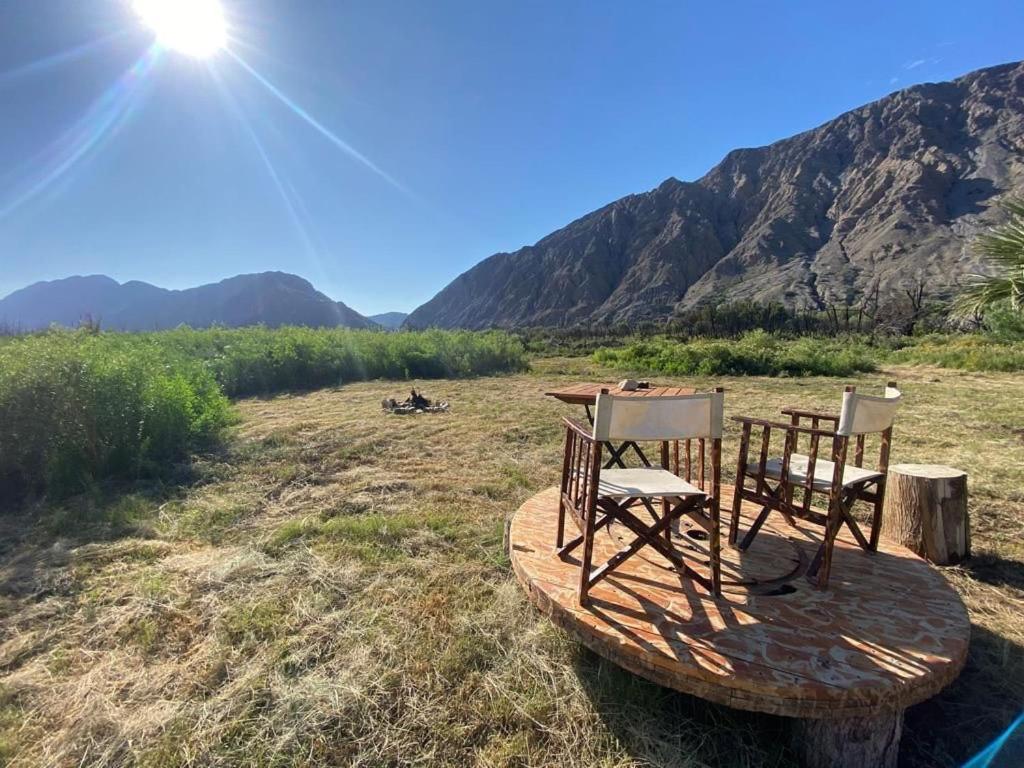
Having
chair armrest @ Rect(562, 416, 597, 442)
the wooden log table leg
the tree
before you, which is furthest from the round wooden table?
the tree

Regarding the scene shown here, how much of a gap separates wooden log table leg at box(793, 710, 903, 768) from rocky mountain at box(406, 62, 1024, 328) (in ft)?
169

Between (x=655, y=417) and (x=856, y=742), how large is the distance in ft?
3.78

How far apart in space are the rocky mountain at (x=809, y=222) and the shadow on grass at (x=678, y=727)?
5149 centimetres

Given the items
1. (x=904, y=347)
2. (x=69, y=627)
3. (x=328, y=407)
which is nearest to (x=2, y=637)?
(x=69, y=627)

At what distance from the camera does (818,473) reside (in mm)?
2260

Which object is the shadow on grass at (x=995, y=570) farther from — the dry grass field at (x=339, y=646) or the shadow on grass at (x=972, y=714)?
the shadow on grass at (x=972, y=714)

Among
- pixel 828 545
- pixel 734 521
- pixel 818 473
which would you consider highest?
pixel 818 473

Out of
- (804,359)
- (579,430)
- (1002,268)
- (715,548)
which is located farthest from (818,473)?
(804,359)

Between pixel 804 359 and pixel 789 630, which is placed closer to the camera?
pixel 789 630

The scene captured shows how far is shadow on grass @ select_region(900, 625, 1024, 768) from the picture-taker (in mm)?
1535

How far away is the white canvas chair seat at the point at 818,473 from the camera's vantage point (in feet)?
6.87

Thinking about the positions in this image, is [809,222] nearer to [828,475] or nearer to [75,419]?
[828,475]

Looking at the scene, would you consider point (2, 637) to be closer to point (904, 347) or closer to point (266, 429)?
point (266, 429)

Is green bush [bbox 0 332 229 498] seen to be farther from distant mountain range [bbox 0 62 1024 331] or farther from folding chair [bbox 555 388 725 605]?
distant mountain range [bbox 0 62 1024 331]
